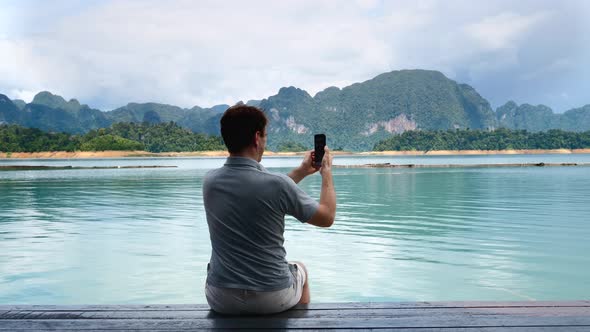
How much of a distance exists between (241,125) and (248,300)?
0.92 meters

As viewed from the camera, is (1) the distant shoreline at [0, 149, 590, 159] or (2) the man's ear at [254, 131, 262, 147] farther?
(1) the distant shoreline at [0, 149, 590, 159]

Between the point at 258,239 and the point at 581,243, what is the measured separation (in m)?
11.4

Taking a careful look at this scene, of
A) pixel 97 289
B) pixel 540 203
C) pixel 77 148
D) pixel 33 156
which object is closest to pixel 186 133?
pixel 77 148

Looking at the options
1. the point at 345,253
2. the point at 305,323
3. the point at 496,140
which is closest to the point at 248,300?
the point at 305,323

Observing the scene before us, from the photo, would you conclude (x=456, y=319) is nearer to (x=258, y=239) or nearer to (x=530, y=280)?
(x=258, y=239)

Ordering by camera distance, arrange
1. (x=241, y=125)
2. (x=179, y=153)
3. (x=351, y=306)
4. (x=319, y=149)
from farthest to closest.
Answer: (x=179, y=153), (x=351, y=306), (x=319, y=149), (x=241, y=125)

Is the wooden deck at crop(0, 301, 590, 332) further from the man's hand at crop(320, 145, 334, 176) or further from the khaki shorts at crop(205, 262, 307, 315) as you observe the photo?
the man's hand at crop(320, 145, 334, 176)

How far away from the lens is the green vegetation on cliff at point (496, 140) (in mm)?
137875

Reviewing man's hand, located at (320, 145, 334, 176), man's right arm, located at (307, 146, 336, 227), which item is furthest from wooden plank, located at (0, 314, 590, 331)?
man's hand, located at (320, 145, 334, 176)

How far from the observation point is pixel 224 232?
9.22ft

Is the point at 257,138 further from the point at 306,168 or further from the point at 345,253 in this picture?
the point at 345,253

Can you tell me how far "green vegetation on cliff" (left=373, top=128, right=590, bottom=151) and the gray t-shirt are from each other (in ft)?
473

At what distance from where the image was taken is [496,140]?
5536 inches

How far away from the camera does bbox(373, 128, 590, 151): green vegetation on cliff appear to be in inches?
5428
